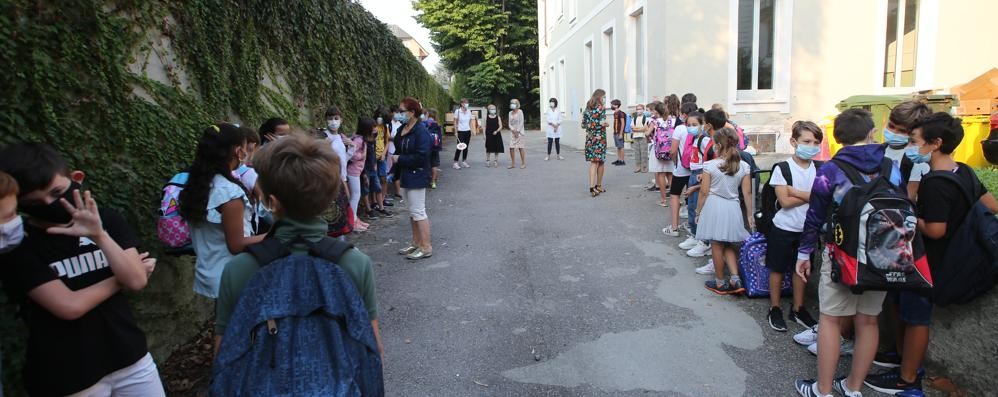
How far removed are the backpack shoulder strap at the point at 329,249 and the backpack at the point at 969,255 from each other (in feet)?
10.6

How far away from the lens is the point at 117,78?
3.74 meters

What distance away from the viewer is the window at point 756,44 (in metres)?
13.1

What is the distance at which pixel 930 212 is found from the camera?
325cm

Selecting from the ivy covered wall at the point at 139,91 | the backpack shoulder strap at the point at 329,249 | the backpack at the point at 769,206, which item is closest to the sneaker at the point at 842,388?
the backpack at the point at 769,206

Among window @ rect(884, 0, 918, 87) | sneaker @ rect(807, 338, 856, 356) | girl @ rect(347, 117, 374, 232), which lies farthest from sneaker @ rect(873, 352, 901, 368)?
window @ rect(884, 0, 918, 87)

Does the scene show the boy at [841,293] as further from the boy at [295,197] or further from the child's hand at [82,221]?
the child's hand at [82,221]

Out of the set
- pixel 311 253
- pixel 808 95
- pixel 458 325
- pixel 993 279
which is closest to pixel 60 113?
pixel 311 253

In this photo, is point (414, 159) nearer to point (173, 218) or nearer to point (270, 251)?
point (173, 218)

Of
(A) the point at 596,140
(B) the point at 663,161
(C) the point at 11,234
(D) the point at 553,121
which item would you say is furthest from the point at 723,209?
(D) the point at 553,121

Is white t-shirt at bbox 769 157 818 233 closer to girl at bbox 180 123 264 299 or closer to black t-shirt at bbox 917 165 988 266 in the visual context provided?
black t-shirt at bbox 917 165 988 266

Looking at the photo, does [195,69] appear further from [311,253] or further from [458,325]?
[311,253]

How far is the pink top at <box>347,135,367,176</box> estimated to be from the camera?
775 centimetres

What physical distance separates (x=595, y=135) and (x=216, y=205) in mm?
7500

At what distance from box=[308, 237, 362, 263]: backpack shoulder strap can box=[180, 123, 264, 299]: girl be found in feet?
4.50
